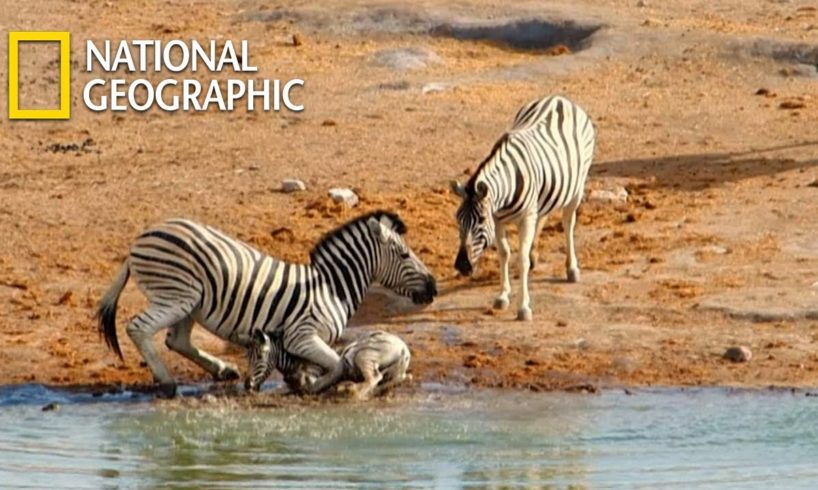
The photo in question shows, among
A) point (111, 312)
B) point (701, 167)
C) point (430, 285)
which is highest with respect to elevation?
point (701, 167)

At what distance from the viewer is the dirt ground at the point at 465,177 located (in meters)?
13.8

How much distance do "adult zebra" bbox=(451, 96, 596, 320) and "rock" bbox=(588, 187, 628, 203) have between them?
1.27 m

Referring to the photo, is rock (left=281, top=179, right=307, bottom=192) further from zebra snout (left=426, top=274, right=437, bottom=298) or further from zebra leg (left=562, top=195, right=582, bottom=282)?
zebra snout (left=426, top=274, right=437, bottom=298)

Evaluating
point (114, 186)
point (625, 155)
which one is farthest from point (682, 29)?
point (114, 186)

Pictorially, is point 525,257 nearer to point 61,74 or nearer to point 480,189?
point 480,189

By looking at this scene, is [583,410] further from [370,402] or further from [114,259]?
[114,259]

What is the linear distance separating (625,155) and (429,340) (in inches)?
197

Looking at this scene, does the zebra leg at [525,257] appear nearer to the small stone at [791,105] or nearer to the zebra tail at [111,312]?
the zebra tail at [111,312]

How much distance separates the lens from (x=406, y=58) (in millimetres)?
21734

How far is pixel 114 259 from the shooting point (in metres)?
15.4

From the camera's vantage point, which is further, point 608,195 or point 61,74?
point 61,74

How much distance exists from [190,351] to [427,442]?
1.87 meters

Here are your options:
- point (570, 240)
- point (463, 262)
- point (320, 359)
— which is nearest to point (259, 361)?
point (320, 359)

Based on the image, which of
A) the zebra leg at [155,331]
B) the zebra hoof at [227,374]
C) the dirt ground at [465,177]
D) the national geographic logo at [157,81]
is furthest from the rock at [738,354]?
the national geographic logo at [157,81]
